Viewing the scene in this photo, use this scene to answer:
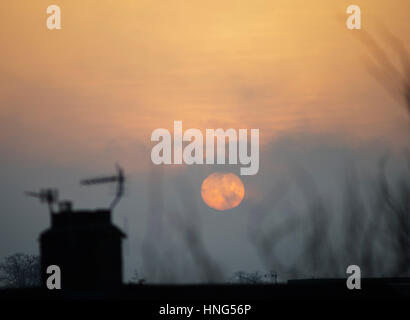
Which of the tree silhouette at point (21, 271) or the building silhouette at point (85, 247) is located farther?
the tree silhouette at point (21, 271)

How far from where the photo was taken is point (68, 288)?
133ft

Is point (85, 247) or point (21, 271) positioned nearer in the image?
point (85, 247)

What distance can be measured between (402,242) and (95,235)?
15.1 m

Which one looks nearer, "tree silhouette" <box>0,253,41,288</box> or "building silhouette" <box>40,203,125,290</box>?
"building silhouette" <box>40,203,125,290</box>
